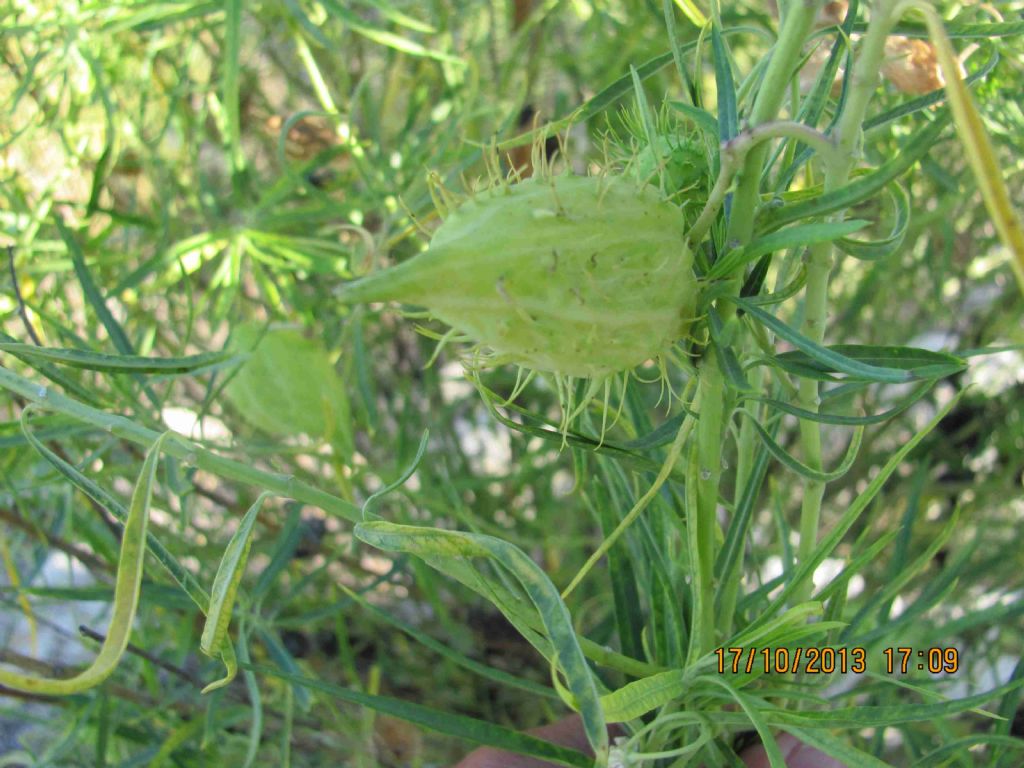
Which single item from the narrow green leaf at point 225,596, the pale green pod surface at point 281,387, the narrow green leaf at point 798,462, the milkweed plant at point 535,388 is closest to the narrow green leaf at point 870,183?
the milkweed plant at point 535,388

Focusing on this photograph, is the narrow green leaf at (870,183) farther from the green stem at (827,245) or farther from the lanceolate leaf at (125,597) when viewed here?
the lanceolate leaf at (125,597)

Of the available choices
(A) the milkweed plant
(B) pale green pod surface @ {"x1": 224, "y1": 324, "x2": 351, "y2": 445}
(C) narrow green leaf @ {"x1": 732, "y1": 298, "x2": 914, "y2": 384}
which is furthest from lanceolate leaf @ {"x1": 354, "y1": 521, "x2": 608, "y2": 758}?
(B) pale green pod surface @ {"x1": 224, "y1": 324, "x2": 351, "y2": 445}

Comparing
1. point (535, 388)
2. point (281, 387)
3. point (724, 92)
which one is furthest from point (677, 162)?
point (535, 388)

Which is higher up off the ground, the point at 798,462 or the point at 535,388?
the point at 535,388

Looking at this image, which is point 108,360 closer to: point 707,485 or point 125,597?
point 125,597

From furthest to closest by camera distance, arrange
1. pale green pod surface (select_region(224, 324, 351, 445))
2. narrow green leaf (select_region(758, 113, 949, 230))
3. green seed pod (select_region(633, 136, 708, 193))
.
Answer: pale green pod surface (select_region(224, 324, 351, 445)) → green seed pod (select_region(633, 136, 708, 193)) → narrow green leaf (select_region(758, 113, 949, 230))

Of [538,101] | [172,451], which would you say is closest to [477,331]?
[172,451]

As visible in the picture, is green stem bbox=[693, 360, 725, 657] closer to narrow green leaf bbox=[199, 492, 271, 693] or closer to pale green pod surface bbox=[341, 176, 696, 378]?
pale green pod surface bbox=[341, 176, 696, 378]
